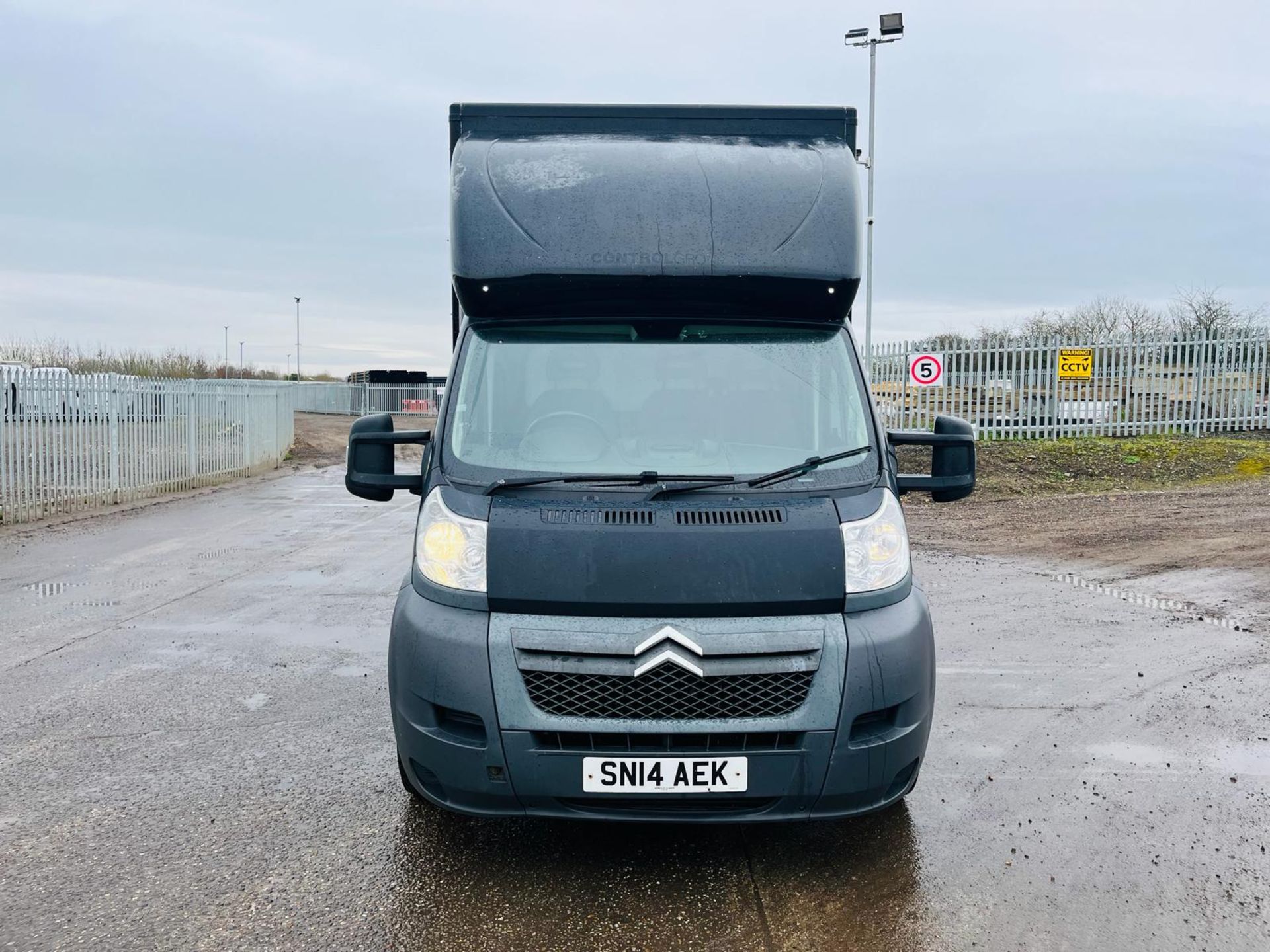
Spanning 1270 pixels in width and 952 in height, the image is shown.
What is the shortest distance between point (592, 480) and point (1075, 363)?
67.0 ft

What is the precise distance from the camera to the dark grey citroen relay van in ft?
11.1

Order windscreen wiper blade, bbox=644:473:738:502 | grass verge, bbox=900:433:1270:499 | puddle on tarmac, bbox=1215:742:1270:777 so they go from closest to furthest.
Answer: windscreen wiper blade, bbox=644:473:738:502, puddle on tarmac, bbox=1215:742:1270:777, grass verge, bbox=900:433:1270:499

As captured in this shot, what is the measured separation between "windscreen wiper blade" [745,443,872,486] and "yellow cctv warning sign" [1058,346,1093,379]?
64.5ft

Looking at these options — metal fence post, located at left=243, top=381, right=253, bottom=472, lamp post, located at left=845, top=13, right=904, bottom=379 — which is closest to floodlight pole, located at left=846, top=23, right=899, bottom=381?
lamp post, located at left=845, top=13, right=904, bottom=379

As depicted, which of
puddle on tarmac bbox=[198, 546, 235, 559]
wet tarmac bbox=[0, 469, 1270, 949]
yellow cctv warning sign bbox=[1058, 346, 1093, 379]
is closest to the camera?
wet tarmac bbox=[0, 469, 1270, 949]

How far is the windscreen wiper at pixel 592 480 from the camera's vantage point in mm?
3711

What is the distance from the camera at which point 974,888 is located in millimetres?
3572

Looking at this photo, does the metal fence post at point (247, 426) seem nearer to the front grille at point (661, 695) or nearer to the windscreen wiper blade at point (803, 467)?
the windscreen wiper blade at point (803, 467)

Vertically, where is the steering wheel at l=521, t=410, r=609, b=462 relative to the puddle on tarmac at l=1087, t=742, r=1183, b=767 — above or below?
above

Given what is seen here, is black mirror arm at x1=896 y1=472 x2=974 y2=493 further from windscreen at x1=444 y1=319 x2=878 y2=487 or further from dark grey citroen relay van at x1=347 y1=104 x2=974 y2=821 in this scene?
windscreen at x1=444 y1=319 x2=878 y2=487

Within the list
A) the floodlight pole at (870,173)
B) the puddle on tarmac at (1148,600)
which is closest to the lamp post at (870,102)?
the floodlight pole at (870,173)

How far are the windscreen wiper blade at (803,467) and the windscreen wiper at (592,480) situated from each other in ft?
0.53

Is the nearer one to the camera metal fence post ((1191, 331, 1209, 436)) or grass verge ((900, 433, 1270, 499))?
grass verge ((900, 433, 1270, 499))

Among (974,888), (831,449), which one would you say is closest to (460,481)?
(831,449)
